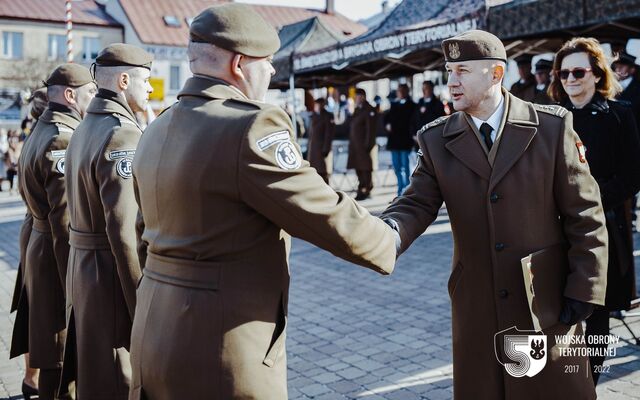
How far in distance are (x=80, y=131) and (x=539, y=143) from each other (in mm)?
2376

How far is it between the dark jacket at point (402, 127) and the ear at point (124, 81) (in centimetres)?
1082

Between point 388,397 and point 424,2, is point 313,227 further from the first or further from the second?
point 424,2

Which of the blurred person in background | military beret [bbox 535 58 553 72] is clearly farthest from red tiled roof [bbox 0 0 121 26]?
military beret [bbox 535 58 553 72]

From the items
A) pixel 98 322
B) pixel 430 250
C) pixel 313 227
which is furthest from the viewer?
pixel 430 250

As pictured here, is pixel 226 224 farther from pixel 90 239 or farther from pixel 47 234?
pixel 47 234

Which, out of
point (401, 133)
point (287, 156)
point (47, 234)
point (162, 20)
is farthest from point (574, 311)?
point (162, 20)

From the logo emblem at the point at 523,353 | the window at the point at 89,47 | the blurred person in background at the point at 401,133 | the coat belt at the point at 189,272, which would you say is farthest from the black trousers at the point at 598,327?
the window at the point at 89,47

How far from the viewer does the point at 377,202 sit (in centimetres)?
1419

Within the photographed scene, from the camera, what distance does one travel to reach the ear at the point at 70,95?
15.4 feet

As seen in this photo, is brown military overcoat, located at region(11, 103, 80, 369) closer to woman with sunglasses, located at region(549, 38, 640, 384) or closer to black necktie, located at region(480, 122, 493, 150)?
black necktie, located at region(480, 122, 493, 150)

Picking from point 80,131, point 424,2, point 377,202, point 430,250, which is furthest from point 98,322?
point 377,202

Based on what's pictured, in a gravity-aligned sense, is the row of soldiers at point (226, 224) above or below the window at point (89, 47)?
below

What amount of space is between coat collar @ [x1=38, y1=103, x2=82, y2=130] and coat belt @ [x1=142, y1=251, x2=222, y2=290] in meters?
2.49

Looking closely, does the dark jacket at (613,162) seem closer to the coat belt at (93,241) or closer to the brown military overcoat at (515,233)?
the brown military overcoat at (515,233)
